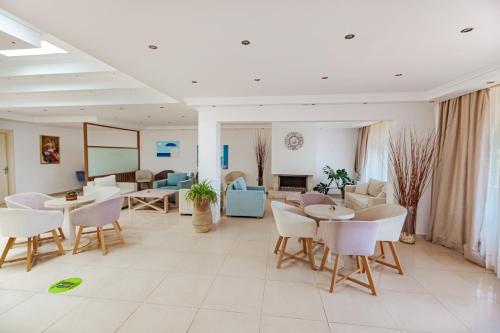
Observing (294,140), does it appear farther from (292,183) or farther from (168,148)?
(168,148)

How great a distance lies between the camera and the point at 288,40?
2.16m

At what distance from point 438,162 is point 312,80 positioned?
2675mm

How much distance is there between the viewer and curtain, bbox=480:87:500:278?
2.89 m

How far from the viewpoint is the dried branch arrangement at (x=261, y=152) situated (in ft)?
26.2

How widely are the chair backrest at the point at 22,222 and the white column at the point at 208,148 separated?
8.17 feet

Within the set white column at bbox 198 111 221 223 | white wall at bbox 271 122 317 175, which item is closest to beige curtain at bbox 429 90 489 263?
white wall at bbox 271 122 317 175

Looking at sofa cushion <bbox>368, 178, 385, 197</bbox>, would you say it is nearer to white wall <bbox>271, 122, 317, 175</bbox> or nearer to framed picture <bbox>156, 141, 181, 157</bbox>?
white wall <bbox>271, 122, 317, 175</bbox>

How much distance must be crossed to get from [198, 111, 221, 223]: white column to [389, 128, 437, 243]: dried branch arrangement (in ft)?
11.0

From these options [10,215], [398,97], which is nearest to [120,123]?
[10,215]

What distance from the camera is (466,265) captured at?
3041 millimetres

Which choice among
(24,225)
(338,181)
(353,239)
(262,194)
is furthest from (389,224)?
(338,181)

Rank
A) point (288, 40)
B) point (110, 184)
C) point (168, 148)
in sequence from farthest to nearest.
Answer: point (168, 148), point (110, 184), point (288, 40)

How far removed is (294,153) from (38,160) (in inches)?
332

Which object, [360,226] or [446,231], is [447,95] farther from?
[360,226]
